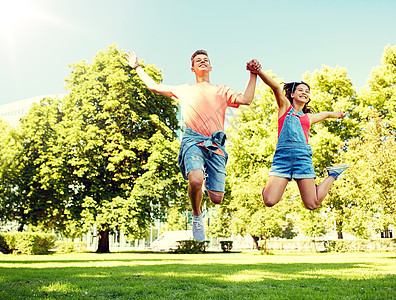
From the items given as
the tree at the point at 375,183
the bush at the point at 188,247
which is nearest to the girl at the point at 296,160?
the tree at the point at 375,183

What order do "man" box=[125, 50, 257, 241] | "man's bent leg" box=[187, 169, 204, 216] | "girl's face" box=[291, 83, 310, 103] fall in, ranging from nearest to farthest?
"man's bent leg" box=[187, 169, 204, 216]
"man" box=[125, 50, 257, 241]
"girl's face" box=[291, 83, 310, 103]

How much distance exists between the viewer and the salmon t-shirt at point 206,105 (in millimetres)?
5121

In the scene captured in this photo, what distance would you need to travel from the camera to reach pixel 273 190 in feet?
17.4

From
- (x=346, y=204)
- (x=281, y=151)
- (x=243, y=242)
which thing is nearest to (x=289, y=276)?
(x=281, y=151)

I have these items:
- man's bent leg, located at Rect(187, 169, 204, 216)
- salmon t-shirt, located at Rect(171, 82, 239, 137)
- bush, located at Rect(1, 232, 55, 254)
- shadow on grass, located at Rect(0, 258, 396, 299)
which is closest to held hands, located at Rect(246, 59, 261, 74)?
salmon t-shirt, located at Rect(171, 82, 239, 137)

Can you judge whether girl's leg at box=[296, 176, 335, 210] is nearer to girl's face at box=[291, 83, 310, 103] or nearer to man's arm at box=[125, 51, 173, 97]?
girl's face at box=[291, 83, 310, 103]

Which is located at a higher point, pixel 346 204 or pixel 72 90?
pixel 72 90

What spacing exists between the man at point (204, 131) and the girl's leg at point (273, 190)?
0.60 meters

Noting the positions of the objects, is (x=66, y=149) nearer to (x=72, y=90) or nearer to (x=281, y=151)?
(x=72, y=90)

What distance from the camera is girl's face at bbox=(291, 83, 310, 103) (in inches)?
222

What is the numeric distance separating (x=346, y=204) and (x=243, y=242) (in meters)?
45.9

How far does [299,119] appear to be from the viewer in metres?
5.57

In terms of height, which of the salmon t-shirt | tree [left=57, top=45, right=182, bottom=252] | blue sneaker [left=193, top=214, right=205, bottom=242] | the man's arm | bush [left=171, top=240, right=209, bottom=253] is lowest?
bush [left=171, top=240, right=209, bottom=253]

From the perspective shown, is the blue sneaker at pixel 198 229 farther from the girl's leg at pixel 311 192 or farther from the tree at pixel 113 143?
the tree at pixel 113 143
